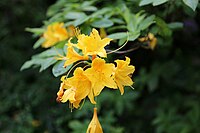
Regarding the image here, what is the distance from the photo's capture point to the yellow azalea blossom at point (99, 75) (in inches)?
52.9

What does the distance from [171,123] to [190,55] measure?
0.51 m

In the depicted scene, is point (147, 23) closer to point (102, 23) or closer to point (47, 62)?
point (102, 23)

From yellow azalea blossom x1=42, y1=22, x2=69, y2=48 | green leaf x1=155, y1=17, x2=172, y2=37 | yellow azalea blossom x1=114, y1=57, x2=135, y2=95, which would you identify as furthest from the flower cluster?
yellow azalea blossom x1=42, y1=22, x2=69, y2=48

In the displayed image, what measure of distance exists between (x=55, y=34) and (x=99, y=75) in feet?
2.20

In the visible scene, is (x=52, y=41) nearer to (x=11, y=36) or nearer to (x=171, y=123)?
(x=171, y=123)

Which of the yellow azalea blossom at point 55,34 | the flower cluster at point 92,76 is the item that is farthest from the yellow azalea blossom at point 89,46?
the yellow azalea blossom at point 55,34

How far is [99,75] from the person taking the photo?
4.42ft

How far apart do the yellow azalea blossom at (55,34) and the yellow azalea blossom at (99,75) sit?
2.05ft

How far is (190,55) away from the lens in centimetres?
280

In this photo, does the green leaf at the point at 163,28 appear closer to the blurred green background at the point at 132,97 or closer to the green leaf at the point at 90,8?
the green leaf at the point at 90,8

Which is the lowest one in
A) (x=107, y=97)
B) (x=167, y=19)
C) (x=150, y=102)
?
(x=150, y=102)

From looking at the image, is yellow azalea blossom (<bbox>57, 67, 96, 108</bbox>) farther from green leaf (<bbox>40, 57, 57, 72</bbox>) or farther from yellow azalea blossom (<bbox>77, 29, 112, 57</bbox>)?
green leaf (<bbox>40, 57, 57, 72</bbox>)

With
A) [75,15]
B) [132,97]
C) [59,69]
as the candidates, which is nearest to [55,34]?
[75,15]

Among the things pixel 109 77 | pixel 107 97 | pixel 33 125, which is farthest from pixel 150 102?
pixel 109 77
